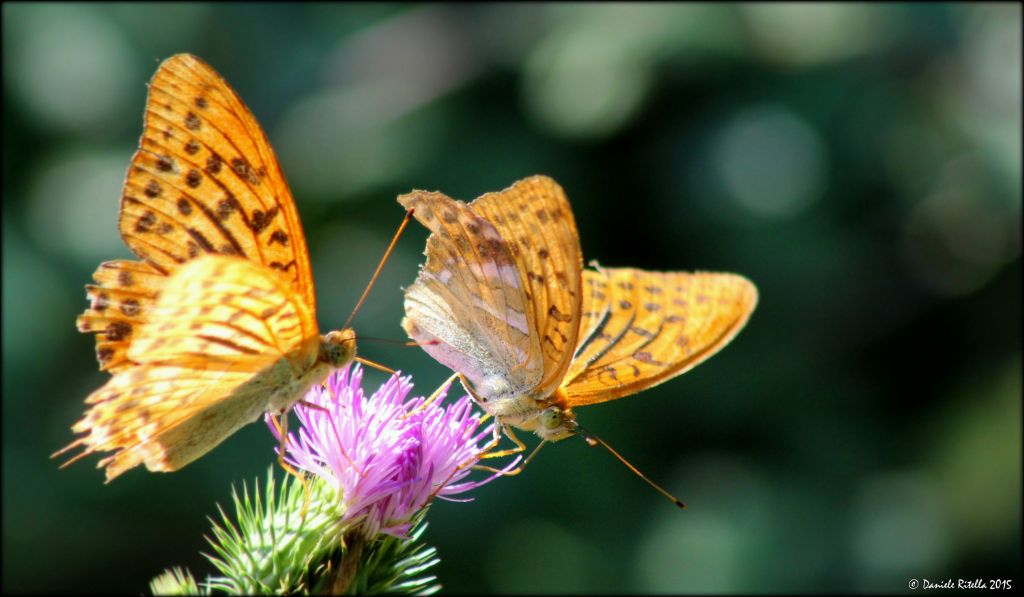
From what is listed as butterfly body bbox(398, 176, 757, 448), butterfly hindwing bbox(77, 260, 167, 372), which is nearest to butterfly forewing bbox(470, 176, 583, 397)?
butterfly body bbox(398, 176, 757, 448)

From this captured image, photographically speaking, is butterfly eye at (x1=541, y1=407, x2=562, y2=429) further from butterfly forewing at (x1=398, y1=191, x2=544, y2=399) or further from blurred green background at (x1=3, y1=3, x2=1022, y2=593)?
blurred green background at (x1=3, y1=3, x2=1022, y2=593)

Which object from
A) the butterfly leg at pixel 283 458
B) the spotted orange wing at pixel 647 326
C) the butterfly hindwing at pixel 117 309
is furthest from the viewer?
the spotted orange wing at pixel 647 326

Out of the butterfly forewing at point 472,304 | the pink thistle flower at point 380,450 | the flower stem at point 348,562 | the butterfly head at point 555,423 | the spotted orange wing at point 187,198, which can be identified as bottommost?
the flower stem at point 348,562

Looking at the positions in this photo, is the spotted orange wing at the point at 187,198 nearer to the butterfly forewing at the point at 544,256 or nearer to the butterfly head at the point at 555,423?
the butterfly forewing at the point at 544,256

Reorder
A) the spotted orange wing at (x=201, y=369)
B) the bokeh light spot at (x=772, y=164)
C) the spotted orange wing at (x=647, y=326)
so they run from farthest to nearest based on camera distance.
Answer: the bokeh light spot at (x=772, y=164) < the spotted orange wing at (x=647, y=326) < the spotted orange wing at (x=201, y=369)

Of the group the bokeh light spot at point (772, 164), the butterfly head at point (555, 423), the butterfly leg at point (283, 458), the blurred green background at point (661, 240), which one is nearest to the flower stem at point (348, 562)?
the butterfly leg at point (283, 458)

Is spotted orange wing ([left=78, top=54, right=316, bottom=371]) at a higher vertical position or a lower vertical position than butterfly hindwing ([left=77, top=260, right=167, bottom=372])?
higher

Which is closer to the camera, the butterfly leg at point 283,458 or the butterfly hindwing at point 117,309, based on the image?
the butterfly hindwing at point 117,309

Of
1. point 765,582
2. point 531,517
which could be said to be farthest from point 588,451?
point 765,582

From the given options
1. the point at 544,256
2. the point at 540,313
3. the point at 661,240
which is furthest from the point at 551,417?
the point at 661,240
